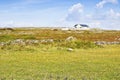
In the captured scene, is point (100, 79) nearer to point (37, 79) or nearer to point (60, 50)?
point (37, 79)

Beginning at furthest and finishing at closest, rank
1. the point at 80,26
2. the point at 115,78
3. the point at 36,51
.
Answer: the point at 80,26 < the point at 36,51 < the point at 115,78

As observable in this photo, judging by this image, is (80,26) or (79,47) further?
(80,26)

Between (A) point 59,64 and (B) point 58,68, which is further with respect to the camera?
(A) point 59,64

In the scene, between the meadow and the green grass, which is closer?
the green grass

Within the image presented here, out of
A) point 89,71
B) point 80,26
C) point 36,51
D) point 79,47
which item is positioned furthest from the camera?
point 80,26

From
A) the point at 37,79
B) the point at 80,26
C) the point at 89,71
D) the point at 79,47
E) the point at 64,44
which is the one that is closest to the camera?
the point at 37,79

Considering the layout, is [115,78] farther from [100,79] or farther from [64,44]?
[64,44]

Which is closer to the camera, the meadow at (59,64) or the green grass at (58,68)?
the green grass at (58,68)

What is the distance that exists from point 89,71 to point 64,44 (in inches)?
1191

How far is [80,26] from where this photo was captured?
630 ft

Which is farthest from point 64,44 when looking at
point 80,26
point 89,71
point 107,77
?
point 80,26

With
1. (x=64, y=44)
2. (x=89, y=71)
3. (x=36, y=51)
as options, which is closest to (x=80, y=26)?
(x=64, y=44)

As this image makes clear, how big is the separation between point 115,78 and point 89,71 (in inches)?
158

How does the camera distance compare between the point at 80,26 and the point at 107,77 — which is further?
the point at 80,26
